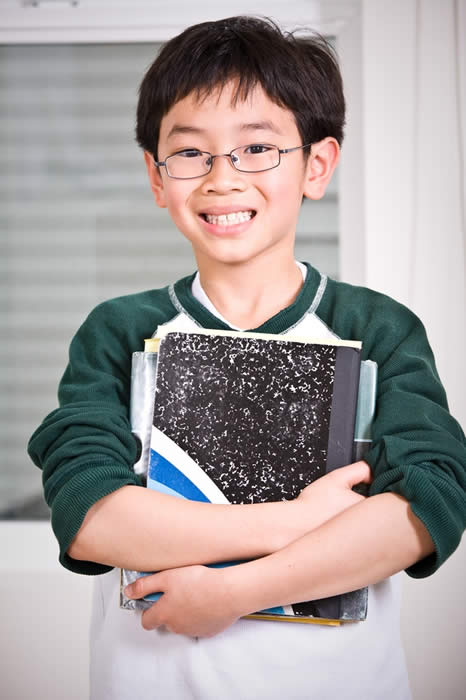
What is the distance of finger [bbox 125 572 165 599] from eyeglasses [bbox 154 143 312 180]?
1.59ft

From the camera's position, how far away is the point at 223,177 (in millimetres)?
904

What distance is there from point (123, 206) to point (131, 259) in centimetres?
15

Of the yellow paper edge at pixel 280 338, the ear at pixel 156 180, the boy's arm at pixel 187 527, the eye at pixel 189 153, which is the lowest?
the boy's arm at pixel 187 527

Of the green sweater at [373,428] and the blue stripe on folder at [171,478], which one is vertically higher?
the green sweater at [373,428]

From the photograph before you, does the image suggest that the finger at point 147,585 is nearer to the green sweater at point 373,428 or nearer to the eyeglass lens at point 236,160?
the green sweater at point 373,428

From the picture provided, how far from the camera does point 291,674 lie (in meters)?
0.88

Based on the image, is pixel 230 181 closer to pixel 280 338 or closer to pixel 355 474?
pixel 280 338

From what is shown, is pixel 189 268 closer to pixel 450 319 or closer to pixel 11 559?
pixel 450 319

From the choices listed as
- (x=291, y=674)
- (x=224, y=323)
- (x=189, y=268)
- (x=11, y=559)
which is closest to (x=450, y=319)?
(x=189, y=268)

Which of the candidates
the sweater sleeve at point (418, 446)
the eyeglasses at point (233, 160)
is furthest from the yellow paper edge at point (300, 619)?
the eyeglasses at point (233, 160)

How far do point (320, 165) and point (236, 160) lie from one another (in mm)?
175

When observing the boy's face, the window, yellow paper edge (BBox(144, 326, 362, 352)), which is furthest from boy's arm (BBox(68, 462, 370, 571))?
the window

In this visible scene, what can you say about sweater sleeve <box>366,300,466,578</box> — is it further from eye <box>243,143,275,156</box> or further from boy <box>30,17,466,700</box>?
eye <box>243,143,275,156</box>

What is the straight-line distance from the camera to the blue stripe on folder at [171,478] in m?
0.88
